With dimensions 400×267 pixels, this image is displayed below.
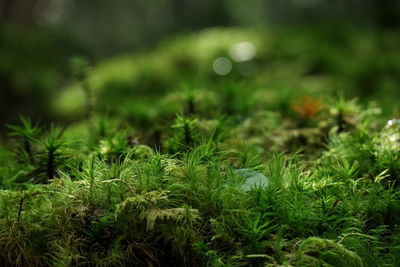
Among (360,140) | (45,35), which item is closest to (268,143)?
(360,140)

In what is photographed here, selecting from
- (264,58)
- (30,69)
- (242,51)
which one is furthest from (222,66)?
(30,69)

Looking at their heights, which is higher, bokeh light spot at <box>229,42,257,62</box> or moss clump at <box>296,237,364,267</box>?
bokeh light spot at <box>229,42,257,62</box>

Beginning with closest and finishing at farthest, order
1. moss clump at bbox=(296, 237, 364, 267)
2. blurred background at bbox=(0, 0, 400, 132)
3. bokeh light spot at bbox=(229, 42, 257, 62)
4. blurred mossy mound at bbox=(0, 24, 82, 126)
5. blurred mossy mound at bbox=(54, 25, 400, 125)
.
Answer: moss clump at bbox=(296, 237, 364, 267) < blurred mossy mound at bbox=(54, 25, 400, 125) < blurred background at bbox=(0, 0, 400, 132) < bokeh light spot at bbox=(229, 42, 257, 62) < blurred mossy mound at bbox=(0, 24, 82, 126)

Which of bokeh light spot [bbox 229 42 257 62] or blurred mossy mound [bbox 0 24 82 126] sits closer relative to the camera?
bokeh light spot [bbox 229 42 257 62]

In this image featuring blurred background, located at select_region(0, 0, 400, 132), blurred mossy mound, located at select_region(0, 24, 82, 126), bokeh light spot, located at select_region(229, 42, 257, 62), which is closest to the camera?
blurred background, located at select_region(0, 0, 400, 132)

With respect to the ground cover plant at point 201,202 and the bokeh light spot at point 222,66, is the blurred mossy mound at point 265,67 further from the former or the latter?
the ground cover plant at point 201,202

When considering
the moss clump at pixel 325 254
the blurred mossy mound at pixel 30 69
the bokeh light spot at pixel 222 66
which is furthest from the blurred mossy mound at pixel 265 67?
the moss clump at pixel 325 254

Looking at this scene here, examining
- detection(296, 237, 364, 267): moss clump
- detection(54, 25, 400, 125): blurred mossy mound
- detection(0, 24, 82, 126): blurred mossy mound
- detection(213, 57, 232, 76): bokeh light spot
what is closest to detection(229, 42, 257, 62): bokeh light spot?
detection(54, 25, 400, 125): blurred mossy mound

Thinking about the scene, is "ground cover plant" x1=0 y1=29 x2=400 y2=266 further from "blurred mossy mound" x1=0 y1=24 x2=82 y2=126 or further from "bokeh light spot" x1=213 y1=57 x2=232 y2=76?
"blurred mossy mound" x1=0 y1=24 x2=82 y2=126

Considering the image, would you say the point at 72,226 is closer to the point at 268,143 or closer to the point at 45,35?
the point at 268,143

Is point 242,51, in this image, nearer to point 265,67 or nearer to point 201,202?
point 265,67
